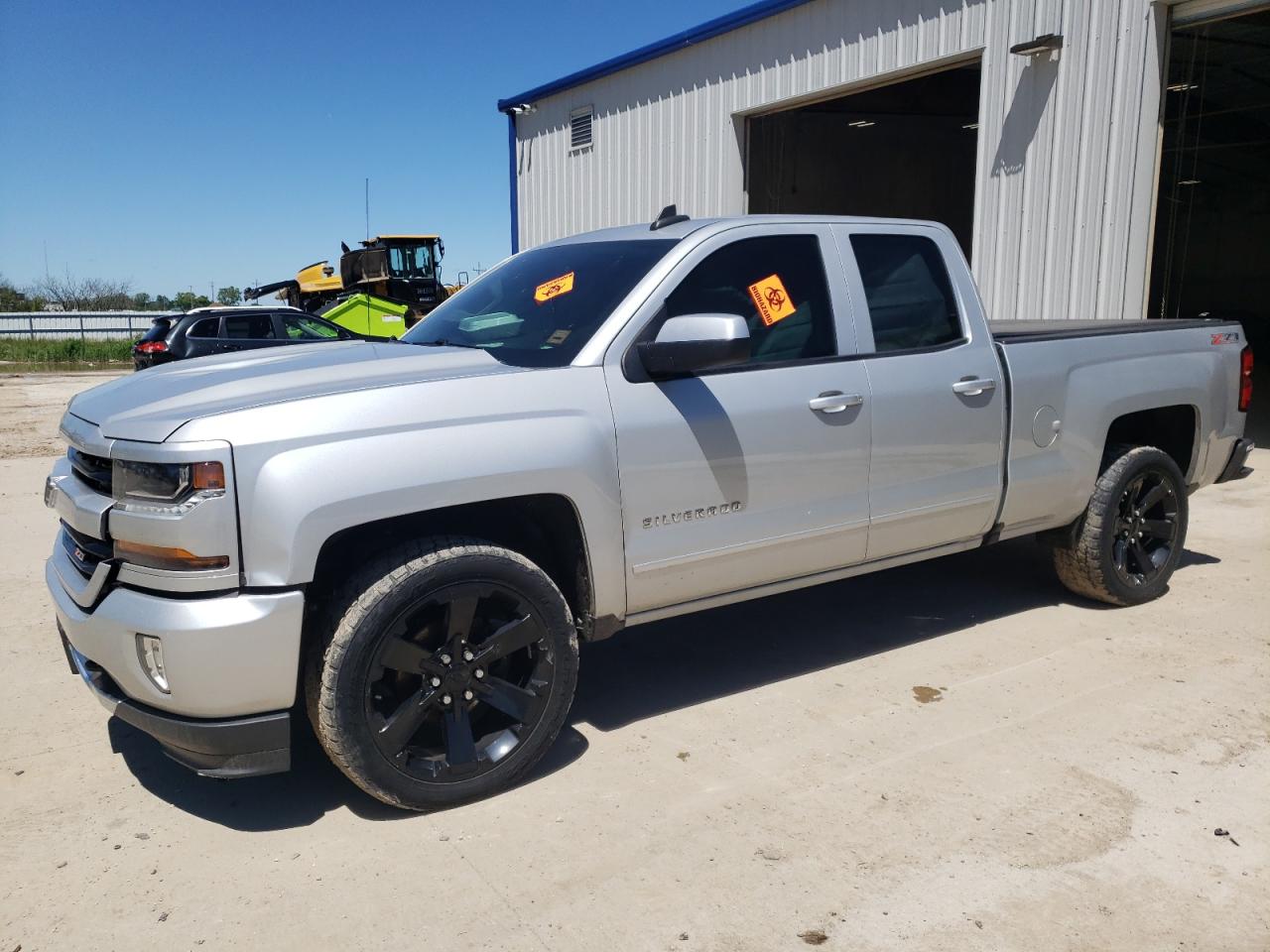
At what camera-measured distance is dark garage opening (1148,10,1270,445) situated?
49.8 ft

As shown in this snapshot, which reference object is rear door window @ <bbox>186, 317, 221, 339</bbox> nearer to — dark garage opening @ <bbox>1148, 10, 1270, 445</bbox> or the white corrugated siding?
the white corrugated siding

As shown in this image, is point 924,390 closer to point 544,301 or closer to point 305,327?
point 544,301

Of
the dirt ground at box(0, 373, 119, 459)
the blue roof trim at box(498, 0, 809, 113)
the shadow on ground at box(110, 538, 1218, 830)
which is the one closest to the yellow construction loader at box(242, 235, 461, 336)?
the dirt ground at box(0, 373, 119, 459)

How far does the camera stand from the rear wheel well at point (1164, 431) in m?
5.54

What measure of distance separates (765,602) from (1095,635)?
65.4 inches

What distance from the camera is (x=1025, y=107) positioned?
9859 mm

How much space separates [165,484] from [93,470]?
1.67ft

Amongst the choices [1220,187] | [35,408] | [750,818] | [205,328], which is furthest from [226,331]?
[1220,187]

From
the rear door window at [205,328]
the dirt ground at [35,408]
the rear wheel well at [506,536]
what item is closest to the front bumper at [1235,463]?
the rear wheel well at [506,536]

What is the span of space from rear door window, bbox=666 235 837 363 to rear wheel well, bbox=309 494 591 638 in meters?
0.92

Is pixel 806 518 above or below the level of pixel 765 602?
above

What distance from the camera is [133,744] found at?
154 inches

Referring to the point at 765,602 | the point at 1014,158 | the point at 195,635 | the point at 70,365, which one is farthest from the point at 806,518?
the point at 70,365

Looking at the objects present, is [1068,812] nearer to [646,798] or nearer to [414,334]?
[646,798]
